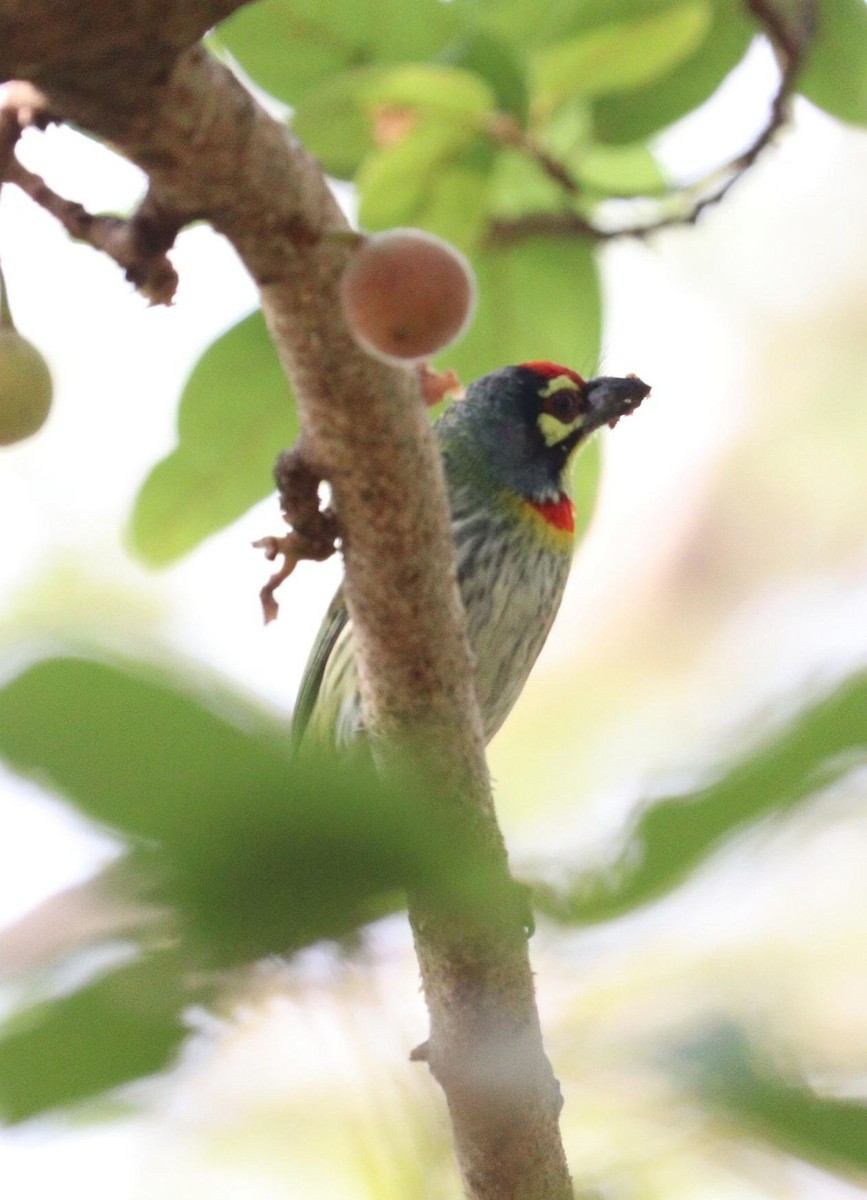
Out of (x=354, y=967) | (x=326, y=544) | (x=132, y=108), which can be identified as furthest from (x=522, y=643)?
(x=354, y=967)

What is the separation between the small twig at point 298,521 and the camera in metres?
1.45

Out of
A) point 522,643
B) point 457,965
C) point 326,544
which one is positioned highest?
point 522,643

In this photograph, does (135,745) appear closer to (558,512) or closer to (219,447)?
(219,447)

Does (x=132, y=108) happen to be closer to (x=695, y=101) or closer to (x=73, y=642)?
(x=73, y=642)

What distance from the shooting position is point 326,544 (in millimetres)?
1483

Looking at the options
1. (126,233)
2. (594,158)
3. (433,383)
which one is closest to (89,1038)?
(126,233)

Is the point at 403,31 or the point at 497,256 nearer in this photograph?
the point at 403,31

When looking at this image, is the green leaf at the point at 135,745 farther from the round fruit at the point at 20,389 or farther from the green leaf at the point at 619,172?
the green leaf at the point at 619,172

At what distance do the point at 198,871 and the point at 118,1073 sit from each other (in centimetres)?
6

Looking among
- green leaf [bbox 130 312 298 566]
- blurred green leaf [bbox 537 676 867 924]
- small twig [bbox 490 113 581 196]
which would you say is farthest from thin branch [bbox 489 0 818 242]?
blurred green leaf [bbox 537 676 867 924]

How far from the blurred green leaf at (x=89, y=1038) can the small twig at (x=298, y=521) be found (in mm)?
1139

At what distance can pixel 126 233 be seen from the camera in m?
1.32

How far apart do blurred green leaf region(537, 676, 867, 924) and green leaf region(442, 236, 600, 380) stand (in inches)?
71.3

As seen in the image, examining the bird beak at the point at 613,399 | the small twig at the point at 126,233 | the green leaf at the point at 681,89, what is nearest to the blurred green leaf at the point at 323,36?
the green leaf at the point at 681,89
